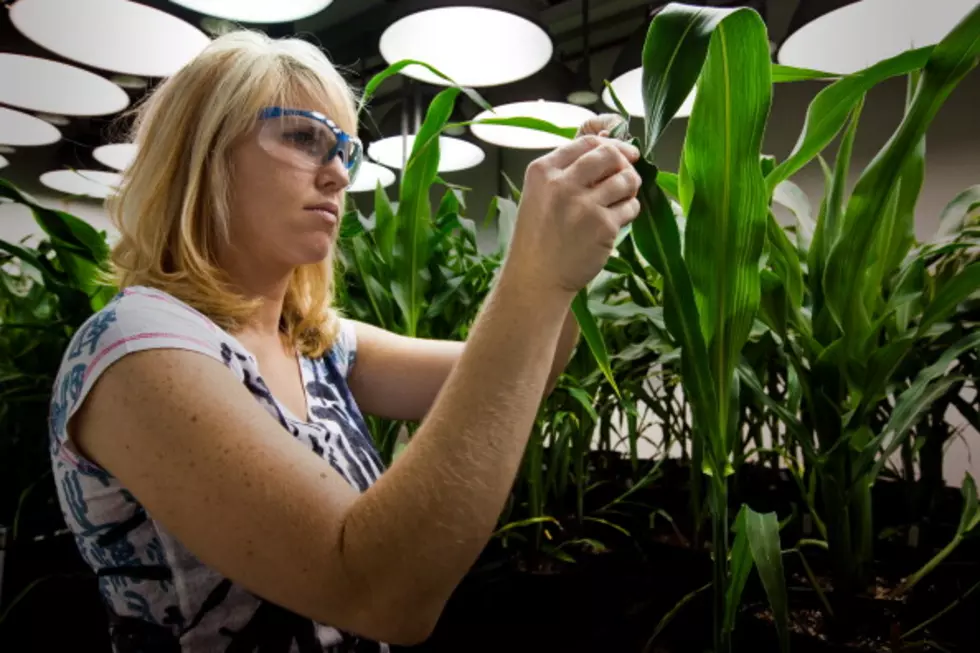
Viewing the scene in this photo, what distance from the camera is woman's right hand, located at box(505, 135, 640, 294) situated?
33 cm

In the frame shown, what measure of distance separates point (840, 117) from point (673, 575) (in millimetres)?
548

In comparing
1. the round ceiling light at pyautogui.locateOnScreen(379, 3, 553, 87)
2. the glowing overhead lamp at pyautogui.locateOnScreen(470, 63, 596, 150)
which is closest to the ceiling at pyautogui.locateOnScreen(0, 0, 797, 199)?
the glowing overhead lamp at pyautogui.locateOnScreen(470, 63, 596, 150)

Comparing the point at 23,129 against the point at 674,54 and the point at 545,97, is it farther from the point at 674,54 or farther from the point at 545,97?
the point at 674,54

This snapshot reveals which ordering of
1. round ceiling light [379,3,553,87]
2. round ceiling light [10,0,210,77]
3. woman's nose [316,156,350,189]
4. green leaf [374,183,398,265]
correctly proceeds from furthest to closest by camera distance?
round ceiling light [379,3,553,87], round ceiling light [10,0,210,77], green leaf [374,183,398,265], woman's nose [316,156,350,189]

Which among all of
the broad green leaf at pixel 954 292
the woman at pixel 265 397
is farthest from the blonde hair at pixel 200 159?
the broad green leaf at pixel 954 292

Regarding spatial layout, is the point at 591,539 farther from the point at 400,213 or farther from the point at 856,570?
the point at 400,213

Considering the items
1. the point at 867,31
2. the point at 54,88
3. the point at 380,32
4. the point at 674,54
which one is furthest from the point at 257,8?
the point at 380,32

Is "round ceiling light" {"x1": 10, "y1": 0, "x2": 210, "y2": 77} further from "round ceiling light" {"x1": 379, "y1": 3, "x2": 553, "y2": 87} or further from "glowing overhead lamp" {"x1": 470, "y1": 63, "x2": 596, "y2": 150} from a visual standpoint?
"glowing overhead lamp" {"x1": 470, "y1": 63, "x2": 596, "y2": 150}

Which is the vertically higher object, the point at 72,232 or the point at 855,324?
the point at 72,232

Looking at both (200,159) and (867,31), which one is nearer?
(200,159)

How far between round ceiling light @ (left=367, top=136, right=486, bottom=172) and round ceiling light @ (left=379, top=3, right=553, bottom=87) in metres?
0.69

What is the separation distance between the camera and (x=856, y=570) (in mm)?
552

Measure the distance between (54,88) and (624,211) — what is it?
1.58 metres

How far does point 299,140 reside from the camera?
0.53 m
